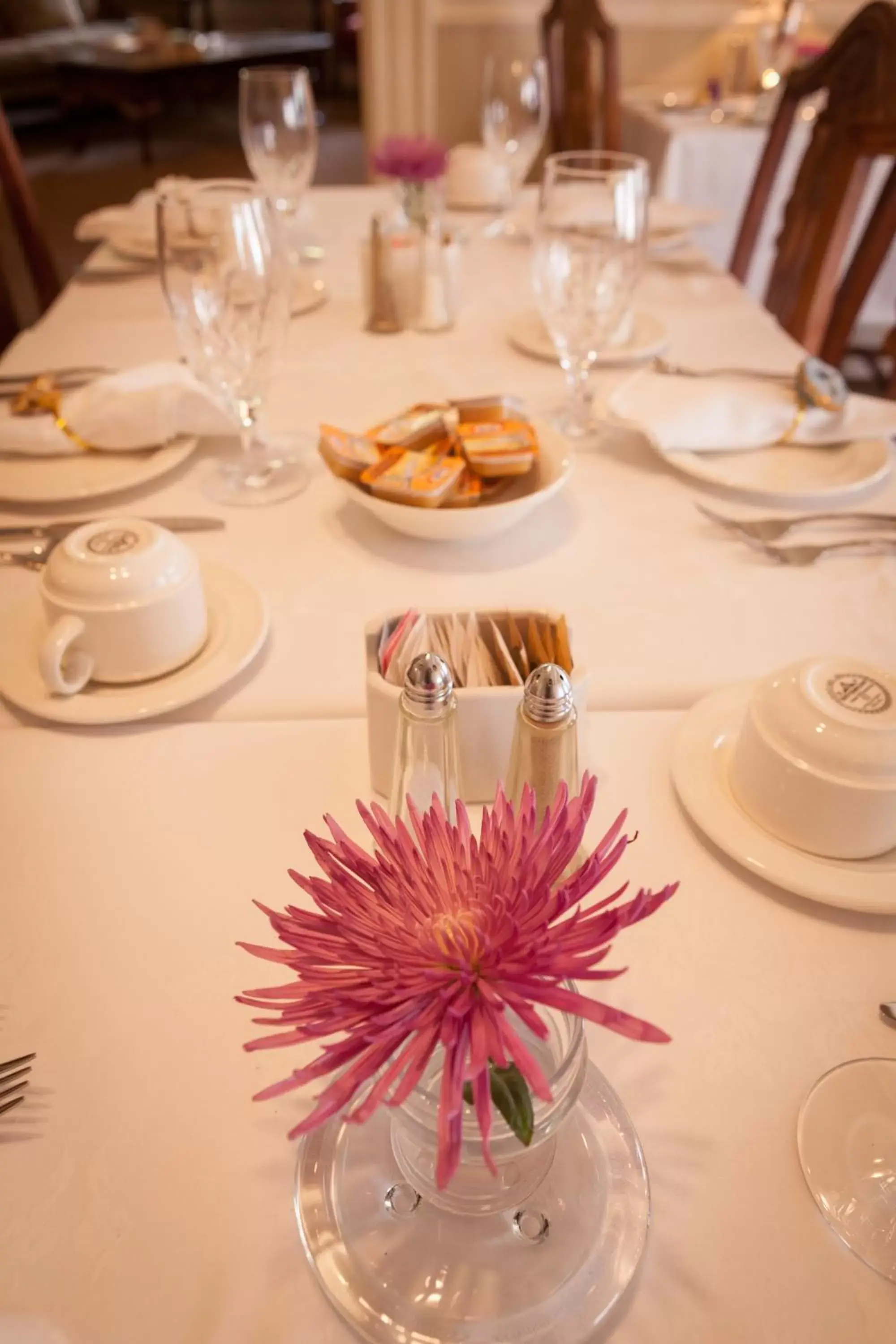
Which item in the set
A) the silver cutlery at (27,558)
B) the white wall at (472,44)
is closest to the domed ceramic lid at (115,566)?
the silver cutlery at (27,558)

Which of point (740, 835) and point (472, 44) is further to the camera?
point (472, 44)

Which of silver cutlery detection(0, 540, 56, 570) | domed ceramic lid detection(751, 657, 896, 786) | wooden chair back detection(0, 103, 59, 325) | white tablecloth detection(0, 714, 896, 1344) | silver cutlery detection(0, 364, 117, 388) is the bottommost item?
wooden chair back detection(0, 103, 59, 325)

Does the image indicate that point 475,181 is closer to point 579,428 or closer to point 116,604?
point 579,428

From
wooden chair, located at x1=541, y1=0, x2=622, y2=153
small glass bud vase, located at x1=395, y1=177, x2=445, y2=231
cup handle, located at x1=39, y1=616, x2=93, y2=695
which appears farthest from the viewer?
wooden chair, located at x1=541, y1=0, x2=622, y2=153

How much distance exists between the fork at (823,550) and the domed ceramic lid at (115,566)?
394 millimetres

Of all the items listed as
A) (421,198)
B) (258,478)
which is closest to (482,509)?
(258,478)

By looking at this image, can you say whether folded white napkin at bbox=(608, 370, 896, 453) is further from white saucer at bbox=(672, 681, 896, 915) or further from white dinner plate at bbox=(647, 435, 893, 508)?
white saucer at bbox=(672, 681, 896, 915)

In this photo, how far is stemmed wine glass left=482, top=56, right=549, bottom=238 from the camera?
1299mm

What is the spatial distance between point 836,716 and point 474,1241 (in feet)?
0.81

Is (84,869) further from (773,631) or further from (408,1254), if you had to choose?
(773,631)

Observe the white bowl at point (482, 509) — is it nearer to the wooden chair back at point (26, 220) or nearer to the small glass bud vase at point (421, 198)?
the small glass bud vase at point (421, 198)

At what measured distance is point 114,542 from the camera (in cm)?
51

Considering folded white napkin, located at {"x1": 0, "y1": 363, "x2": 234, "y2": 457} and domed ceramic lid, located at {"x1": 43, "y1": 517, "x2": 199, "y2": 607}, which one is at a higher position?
domed ceramic lid, located at {"x1": 43, "y1": 517, "x2": 199, "y2": 607}

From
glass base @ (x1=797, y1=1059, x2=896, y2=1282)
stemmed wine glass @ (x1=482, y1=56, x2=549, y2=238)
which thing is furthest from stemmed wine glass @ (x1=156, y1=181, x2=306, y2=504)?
stemmed wine glass @ (x1=482, y1=56, x2=549, y2=238)
